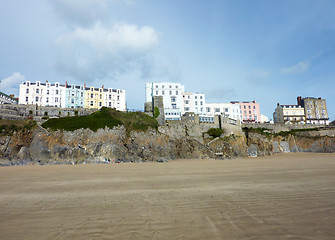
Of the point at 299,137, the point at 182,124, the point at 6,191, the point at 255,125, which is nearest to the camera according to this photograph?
the point at 6,191

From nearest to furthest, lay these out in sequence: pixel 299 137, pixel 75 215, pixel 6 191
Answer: pixel 75 215 < pixel 6 191 < pixel 299 137

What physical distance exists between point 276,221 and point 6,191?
11.8 m

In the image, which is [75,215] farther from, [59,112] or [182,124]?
[59,112]

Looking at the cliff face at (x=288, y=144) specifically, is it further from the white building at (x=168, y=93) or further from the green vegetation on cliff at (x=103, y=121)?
the green vegetation on cliff at (x=103, y=121)

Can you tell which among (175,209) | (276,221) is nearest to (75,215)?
(175,209)

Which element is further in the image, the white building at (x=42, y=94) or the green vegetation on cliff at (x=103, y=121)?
the white building at (x=42, y=94)

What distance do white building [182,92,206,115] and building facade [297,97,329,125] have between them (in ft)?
177

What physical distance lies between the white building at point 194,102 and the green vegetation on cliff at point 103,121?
25687 millimetres

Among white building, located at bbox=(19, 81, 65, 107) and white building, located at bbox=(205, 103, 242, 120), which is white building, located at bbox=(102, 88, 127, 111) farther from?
white building, located at bbox=(205, 103, 242, 120)

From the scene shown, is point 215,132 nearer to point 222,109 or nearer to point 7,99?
point 222,109

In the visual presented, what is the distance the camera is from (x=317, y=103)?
84062mm

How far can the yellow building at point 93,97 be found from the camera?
235 ft

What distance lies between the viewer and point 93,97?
2872 inches

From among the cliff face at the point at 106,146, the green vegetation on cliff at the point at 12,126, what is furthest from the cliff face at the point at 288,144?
the green vegetation on cliff at the point at 12,126
